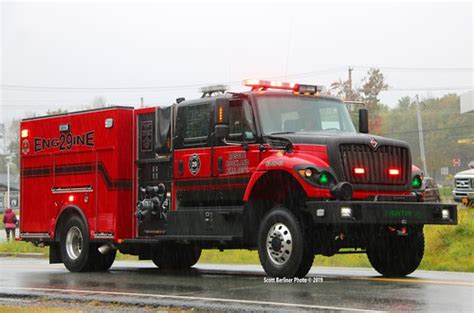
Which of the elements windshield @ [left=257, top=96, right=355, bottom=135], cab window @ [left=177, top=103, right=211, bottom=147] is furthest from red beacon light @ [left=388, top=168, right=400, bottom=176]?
cab window @ [left=177, top=103, right=211, bottom=147]

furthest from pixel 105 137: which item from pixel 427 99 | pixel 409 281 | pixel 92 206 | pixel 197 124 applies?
pixel 427 99

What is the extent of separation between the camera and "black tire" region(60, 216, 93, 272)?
16.3 metres

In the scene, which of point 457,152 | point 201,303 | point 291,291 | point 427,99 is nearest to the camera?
point 201,303

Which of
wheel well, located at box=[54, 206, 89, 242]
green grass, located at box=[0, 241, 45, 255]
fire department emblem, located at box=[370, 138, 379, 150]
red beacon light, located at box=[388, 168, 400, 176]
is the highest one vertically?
fire department emblem, located at box=[370, 138, 379, 150]

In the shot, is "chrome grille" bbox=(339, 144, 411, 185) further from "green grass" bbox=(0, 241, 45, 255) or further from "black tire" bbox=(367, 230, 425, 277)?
"green grass" bbox=(0, 241, 45, 255)

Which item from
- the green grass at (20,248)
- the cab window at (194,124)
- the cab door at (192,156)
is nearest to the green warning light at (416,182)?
the cab door at (192,156)

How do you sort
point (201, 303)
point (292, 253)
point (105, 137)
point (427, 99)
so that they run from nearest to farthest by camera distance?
1. point (201, 303)
2. point (292, 253)
3. point (105, 137)
4. point (427, 99)

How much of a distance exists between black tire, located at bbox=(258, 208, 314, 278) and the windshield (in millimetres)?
1496

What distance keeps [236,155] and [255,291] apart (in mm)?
2833

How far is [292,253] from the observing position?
12.2 metres

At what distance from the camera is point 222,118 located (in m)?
13.5

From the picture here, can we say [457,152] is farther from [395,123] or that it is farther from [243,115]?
[243,115]

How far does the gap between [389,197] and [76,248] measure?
6.68 m

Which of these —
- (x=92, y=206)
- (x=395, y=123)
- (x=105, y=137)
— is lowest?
(x=92, y=206)
